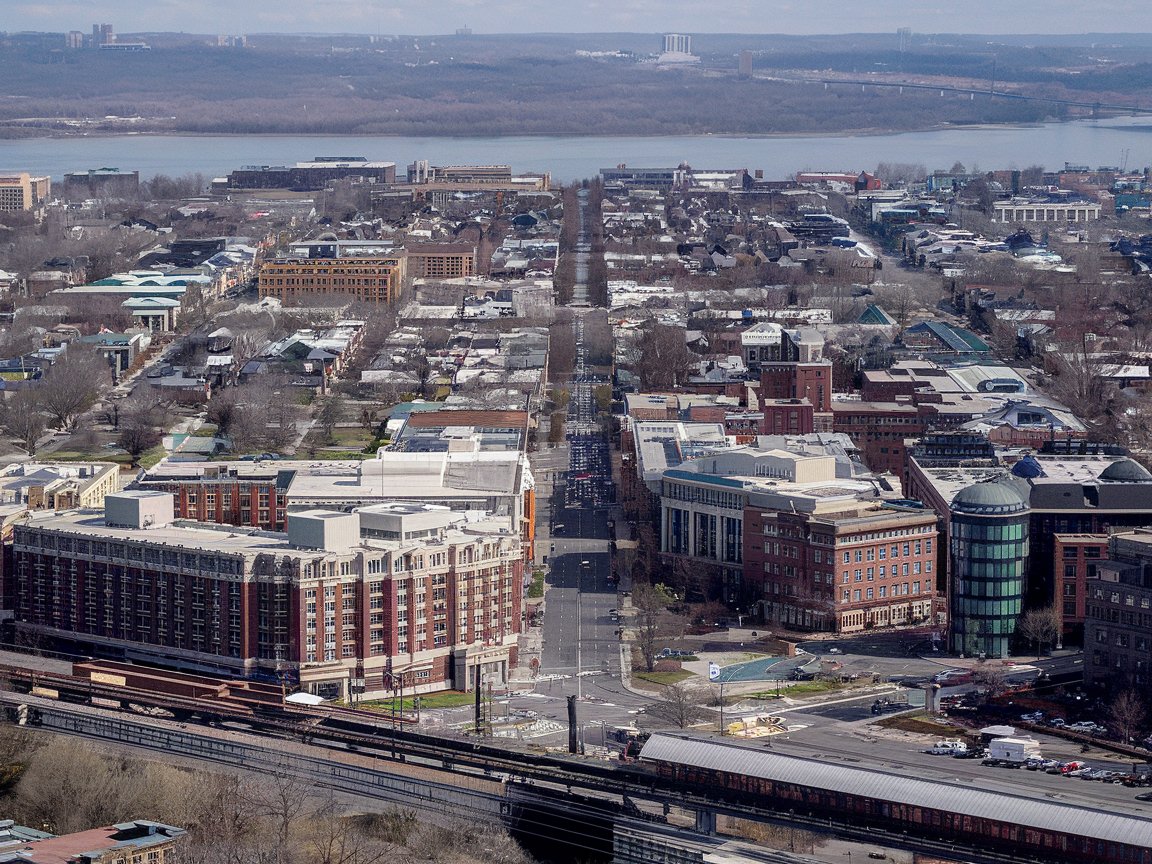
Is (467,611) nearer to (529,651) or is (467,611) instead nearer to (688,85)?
(529,651)

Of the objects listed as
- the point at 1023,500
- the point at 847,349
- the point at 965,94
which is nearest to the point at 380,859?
the point at 1023,500

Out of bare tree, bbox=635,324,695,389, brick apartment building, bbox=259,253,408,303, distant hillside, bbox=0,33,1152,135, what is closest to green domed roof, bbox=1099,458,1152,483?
bare tree, bbox=635,324,695,389

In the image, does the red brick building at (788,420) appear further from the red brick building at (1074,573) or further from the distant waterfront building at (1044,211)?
the distant waterfront building at (1044,211)

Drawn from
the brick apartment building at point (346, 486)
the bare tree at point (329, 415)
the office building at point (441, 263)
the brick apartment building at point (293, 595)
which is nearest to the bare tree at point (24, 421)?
the bare tree at point (329, 415)

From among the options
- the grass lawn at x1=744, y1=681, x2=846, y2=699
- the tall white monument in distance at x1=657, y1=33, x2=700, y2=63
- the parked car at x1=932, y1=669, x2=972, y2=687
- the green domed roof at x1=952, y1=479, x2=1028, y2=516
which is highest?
the tall white monument in distance at x1=657, y1=33, x2=700, y2=63

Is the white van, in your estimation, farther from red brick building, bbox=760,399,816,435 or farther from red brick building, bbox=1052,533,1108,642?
red brick building, bbox=760,399,816,435

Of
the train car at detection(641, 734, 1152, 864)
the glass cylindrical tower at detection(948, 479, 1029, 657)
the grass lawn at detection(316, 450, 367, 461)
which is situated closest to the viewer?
the train car at detection(641, 734, 1152, 864)

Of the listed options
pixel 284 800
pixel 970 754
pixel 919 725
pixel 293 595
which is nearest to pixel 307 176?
pixel 293 595
